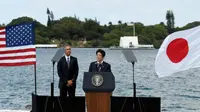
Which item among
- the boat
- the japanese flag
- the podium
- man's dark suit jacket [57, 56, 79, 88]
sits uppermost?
the boat

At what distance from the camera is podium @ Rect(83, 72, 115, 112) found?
831 centimetres

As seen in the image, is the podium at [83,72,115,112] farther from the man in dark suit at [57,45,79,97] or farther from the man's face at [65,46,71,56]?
the man in dark suit at [57,45,79,97]

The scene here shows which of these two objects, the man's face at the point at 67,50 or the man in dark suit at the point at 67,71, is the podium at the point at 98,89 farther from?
the man in dark suit at the point at 67,71

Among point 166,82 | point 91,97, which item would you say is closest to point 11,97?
point 166,82

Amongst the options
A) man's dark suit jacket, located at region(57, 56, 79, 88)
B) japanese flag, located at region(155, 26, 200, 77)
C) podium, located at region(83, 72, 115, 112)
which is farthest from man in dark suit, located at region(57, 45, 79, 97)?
japanese flag, located at region(155, 26, 200, 77)

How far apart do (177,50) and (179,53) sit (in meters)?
0.06

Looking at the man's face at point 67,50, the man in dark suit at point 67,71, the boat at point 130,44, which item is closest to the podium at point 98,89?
the man's face at point 67,50

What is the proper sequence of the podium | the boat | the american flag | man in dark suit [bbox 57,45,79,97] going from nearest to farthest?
the podium, the american flag, man in dark suit [bbox 57,45,79,97], the boat

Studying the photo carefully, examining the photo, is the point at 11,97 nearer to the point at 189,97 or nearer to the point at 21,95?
the point at 21,95

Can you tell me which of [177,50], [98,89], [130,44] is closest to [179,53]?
[177,50]

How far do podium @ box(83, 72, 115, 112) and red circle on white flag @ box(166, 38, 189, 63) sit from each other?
135 centimetres

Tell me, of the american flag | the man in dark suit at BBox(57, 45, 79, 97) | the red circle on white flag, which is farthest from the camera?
the man in dark suit at BBox(57, 45, 79, 97)

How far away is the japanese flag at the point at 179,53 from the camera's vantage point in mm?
7145

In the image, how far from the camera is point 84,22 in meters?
142
